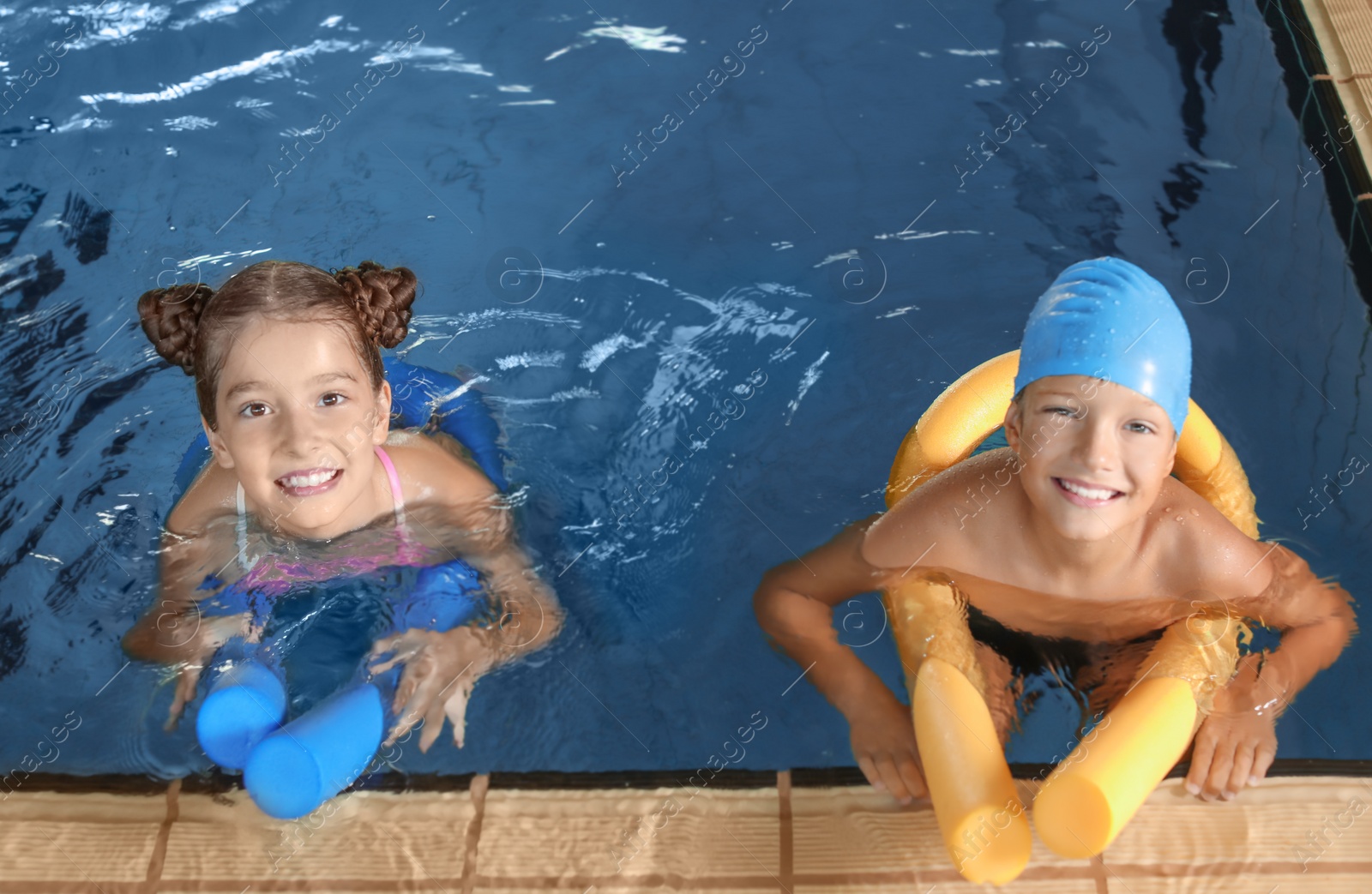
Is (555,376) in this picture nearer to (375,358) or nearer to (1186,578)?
(375,358)

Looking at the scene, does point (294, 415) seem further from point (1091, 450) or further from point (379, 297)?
point (1091, 450)

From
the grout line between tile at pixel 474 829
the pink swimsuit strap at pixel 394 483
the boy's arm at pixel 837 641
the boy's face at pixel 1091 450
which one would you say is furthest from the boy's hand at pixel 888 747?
the pink swimsuit strap at pixel 394 483

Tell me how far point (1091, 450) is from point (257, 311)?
1.76 meters

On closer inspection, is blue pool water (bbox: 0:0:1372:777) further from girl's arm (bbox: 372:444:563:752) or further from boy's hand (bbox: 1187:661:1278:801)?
boy's hand (bbox: 1187:661:1278:801)

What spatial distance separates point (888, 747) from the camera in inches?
95.4

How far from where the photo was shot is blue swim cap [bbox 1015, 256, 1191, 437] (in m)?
2.21

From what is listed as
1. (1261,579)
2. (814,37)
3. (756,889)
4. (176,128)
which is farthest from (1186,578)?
(176,128)

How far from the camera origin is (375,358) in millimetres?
2701

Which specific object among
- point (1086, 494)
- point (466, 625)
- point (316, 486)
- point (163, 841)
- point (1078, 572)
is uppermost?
point (1086, 494)

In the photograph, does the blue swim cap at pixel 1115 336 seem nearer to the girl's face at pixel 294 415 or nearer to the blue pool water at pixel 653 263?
the blue pool water at pixel 653 263

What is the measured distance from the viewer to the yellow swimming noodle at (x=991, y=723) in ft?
6.51

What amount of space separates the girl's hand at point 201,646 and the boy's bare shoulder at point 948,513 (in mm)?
1572

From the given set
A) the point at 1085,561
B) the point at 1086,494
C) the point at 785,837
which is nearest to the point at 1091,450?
the point at 1086,494

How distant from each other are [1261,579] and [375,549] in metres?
2.10
